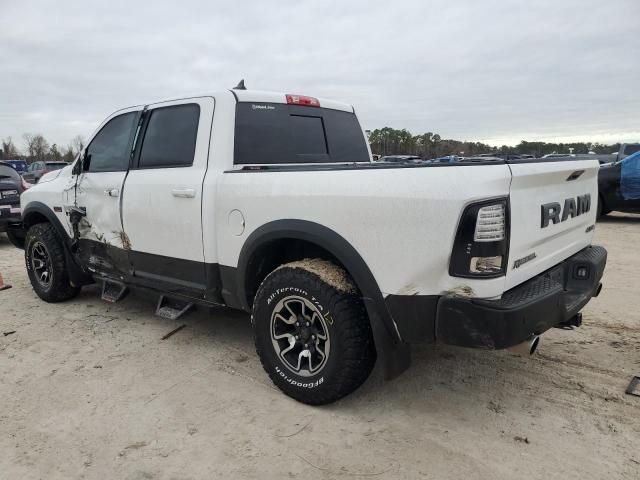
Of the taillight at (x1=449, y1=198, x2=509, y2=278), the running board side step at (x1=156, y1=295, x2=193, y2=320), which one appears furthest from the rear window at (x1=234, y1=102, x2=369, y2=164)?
the taillight at (x1=449, y1=198, x2=509, y2=278)

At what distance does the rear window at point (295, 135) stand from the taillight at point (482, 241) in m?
1.76

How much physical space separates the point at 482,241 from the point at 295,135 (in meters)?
2.04

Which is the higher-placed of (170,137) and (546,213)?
(170,137)

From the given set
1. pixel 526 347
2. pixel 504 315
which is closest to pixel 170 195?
pixel 504 315

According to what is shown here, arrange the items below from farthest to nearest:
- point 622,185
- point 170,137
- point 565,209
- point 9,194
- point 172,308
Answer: point 622,185, point 9,194, point 172,308, point 170,137, point 565,209

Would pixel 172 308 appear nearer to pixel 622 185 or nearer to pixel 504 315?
pixel 504 315

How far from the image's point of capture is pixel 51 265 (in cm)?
502

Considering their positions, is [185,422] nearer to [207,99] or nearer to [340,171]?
[340,171]

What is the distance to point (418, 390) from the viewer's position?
10.5 ft

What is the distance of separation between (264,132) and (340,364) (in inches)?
71.4

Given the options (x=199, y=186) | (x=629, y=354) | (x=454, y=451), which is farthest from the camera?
(x=629, y=354)

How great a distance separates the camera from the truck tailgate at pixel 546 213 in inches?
96.1

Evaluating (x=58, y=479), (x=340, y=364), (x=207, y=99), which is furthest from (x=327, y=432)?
(x=207, y=99)

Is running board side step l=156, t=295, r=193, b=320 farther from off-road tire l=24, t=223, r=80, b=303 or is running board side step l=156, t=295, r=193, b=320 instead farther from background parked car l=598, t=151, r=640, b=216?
background parked car l=598, t=151, r=640, b=216
